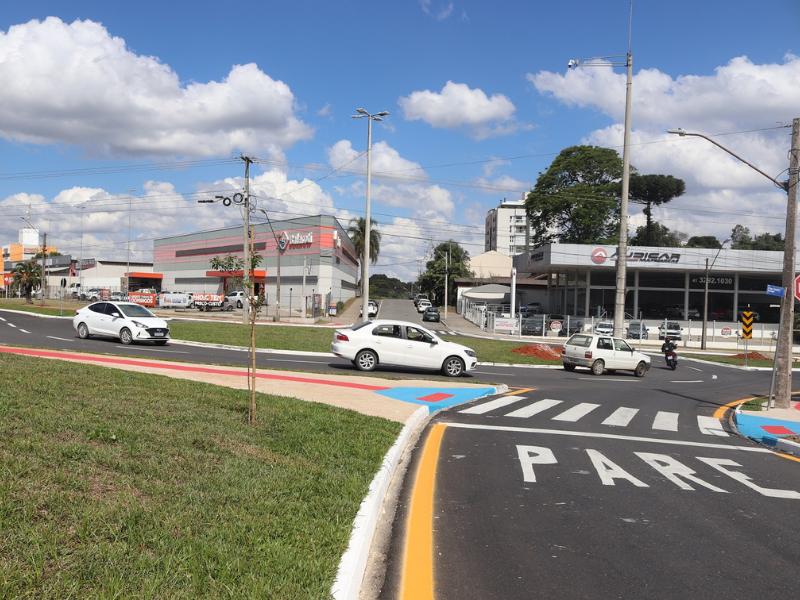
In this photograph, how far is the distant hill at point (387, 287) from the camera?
552 ft

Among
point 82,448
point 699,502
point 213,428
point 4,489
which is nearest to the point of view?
point 4,489

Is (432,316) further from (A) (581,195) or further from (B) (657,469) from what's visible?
(B) (657,469)

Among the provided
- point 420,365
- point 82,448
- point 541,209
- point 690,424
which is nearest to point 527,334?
point 541,209

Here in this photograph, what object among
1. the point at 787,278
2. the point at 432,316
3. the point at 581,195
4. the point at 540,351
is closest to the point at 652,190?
the point at 581,195

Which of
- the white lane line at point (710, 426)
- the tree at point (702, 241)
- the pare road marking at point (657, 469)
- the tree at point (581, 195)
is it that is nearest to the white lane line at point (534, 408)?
the white lane line at point (710, 426)

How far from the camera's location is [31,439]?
5738mm

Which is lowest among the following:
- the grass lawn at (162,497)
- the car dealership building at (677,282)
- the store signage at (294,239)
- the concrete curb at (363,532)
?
the concrete curb at (363,532)

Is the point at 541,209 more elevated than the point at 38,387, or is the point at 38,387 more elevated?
the point at 541,209

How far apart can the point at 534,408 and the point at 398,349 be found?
6718mm

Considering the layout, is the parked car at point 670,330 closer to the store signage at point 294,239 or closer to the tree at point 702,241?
the store signage at point 294,239

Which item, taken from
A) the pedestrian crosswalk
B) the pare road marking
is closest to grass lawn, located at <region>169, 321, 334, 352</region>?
the pedestrian crosswalk

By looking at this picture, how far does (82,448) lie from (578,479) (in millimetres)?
5549

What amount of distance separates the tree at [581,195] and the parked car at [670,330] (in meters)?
21.4

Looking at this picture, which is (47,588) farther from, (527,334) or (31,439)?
(527,334)
